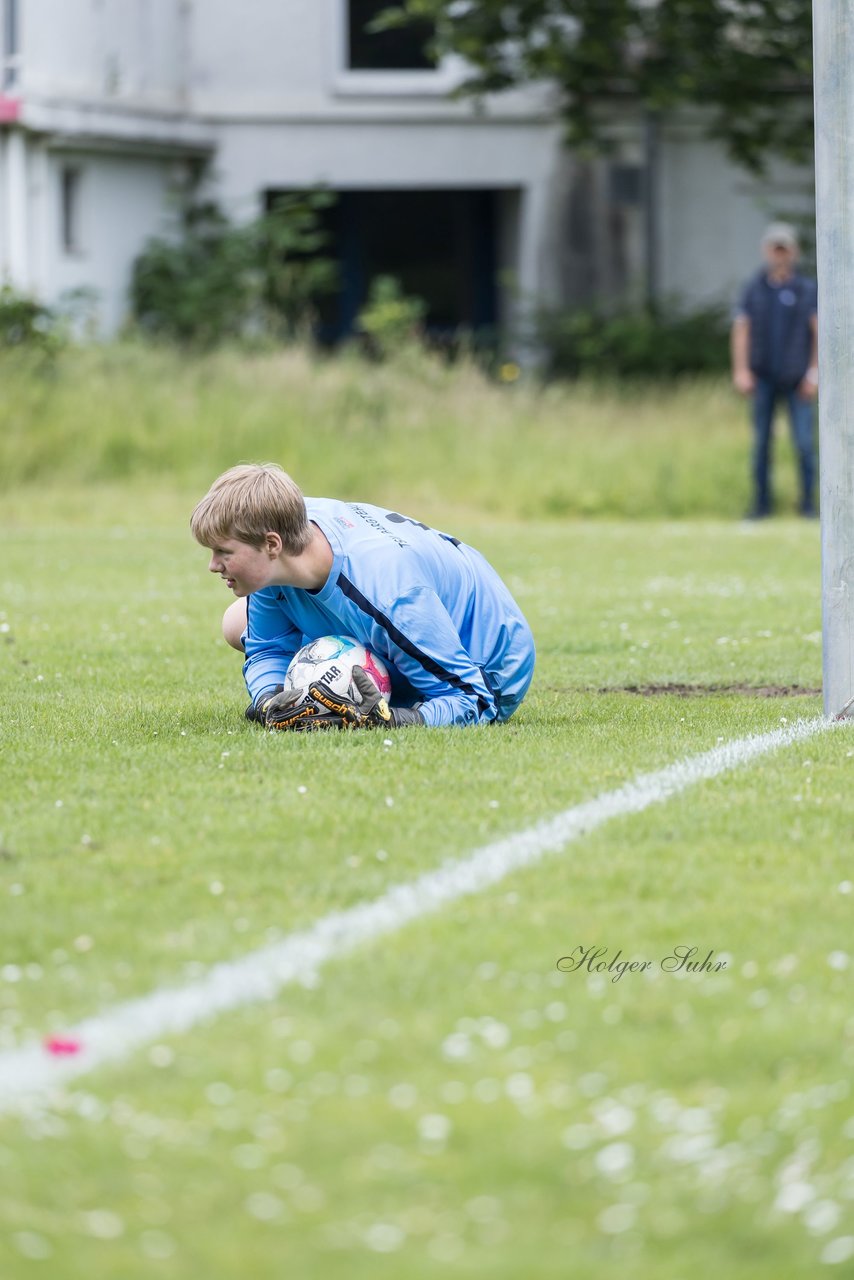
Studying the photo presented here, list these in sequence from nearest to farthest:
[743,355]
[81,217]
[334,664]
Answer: [334,664] < [743,355] < [81,217]

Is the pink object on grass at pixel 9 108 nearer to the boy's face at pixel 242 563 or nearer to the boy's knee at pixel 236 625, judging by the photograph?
the boy's knee at pixel 236 625

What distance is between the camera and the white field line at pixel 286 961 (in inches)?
142

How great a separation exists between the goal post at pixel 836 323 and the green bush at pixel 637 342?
60.1 feet

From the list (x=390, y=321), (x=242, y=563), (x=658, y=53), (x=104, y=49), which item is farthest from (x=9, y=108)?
(x=242, y=563)

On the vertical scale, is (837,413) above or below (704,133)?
below

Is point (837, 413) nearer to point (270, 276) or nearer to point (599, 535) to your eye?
point (599, 535)

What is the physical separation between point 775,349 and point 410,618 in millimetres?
11288

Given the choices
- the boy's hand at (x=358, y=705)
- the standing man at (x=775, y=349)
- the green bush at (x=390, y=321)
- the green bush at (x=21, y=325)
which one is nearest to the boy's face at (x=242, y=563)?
the boy's hand at (x=358, y=705)

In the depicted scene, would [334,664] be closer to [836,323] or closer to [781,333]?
[836,323]

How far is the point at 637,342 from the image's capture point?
2522cm

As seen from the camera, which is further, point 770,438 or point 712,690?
point 770,438

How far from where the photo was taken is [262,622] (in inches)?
284

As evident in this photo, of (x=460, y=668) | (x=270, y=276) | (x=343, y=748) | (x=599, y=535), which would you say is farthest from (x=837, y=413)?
(x=270, y=276)

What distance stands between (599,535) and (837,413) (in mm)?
9164
